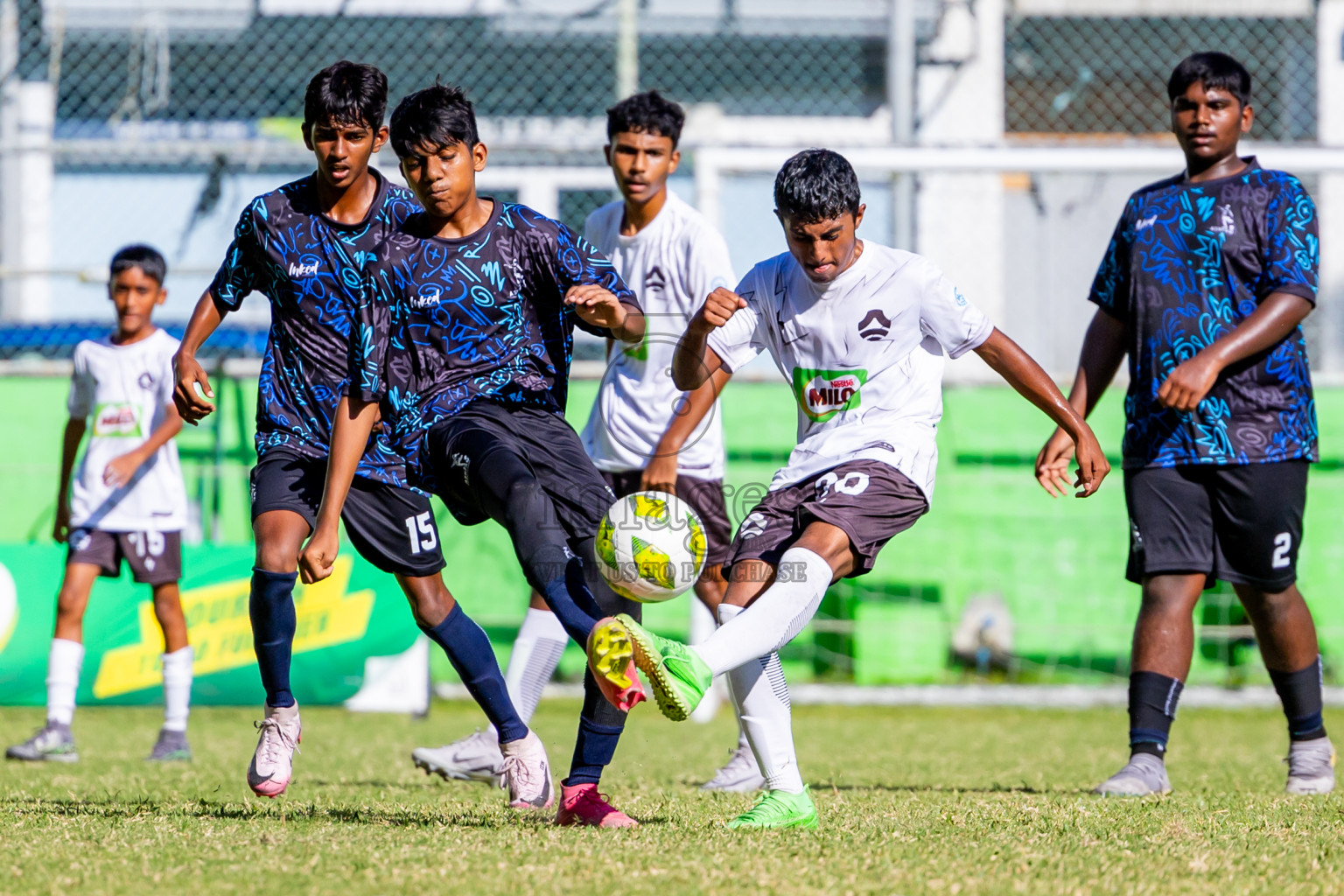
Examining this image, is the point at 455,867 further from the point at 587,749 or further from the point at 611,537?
the point at 611,537

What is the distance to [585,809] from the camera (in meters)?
3.50

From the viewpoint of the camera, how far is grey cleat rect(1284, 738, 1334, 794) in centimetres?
455

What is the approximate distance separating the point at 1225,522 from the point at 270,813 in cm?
297

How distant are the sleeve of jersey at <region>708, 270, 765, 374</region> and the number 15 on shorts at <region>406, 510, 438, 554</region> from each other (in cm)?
94

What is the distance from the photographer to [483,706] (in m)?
4.05

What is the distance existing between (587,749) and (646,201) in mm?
2362

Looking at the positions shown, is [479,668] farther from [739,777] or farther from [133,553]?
[133,553]

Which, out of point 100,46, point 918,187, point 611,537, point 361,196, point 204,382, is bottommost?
point 611,537

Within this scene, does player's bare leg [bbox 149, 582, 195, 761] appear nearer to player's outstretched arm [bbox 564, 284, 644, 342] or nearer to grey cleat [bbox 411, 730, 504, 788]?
grey cleat [bbox 411, 730, 504, 788]

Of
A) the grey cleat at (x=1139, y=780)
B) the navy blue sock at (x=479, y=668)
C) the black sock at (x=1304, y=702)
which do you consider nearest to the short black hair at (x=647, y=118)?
the navy blue sock at (x=479, y=668)

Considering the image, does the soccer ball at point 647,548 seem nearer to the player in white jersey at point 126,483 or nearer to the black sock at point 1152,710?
the black sock at point 1152,710

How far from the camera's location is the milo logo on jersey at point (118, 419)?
21.2 ft

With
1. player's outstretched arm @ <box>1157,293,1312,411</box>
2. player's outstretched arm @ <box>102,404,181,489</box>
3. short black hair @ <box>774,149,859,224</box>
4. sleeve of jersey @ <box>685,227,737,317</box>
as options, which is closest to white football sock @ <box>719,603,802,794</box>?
short black hair @ <box>774,149,859,224</box>

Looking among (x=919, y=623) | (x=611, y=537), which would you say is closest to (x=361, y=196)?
(x=611, y=537)
